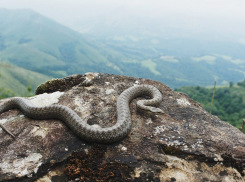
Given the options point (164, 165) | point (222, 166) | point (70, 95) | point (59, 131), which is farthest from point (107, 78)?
point (222, 166)

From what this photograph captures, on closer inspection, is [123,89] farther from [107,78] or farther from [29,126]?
[29,126]

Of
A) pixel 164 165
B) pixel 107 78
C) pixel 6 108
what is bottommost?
pixel 6 108

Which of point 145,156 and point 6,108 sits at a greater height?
point 145,156

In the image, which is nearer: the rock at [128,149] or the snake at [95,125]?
the rock at [128,149]

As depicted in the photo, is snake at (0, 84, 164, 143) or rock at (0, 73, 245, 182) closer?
rock at (0, 73, 245, 182)
